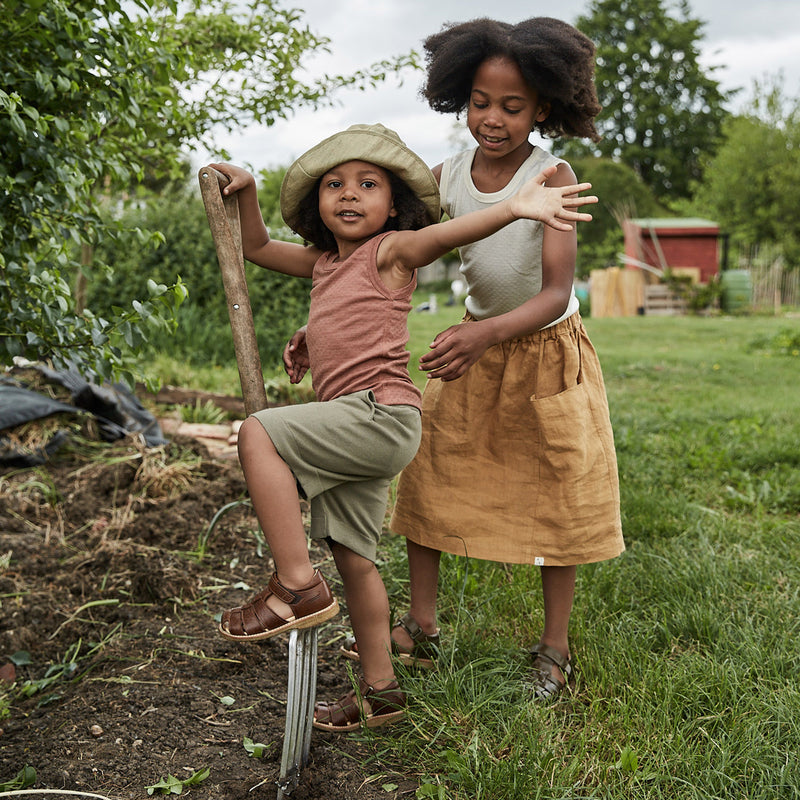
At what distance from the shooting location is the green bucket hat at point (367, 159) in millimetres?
2018

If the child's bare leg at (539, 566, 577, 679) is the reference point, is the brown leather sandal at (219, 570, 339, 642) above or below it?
above

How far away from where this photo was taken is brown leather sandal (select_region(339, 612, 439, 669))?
2451 mm

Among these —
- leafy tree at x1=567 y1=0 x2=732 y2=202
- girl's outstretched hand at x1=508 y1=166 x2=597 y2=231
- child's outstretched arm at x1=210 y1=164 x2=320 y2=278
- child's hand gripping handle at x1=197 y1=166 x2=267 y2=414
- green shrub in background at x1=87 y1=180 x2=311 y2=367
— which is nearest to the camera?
girl's outstretched hand at x1=508 y1=166 x2=597 y2=231

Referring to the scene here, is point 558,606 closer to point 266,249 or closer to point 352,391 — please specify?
point 352,391

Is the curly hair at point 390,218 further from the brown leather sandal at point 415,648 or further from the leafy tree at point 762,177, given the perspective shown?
the leafy tree at point 762,177

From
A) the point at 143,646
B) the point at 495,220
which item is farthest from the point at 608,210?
the point at 495,220

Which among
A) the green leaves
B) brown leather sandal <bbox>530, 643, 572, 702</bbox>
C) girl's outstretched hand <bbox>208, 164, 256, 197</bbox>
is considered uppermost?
girl's outstretched hand <bbox>208, 164, 256, 197</bbox>

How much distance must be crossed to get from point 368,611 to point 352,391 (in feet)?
1.78

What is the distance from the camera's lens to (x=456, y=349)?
78.6 inches

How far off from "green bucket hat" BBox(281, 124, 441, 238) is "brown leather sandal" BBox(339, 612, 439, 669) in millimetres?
1193

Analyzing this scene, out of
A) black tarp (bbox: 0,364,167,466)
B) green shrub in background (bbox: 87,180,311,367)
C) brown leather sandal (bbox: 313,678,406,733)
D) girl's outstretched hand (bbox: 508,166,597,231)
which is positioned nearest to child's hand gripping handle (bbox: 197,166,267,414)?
girl's outstretched hand (bbox: 508,166,597,231)

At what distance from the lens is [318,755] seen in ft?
6.95

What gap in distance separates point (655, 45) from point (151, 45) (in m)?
42.2

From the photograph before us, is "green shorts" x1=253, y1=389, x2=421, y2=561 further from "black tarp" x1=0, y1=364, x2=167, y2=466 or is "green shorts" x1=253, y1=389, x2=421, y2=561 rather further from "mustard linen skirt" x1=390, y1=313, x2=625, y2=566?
"black tarp" x1=0, y1=364, x2=167, y2=466
